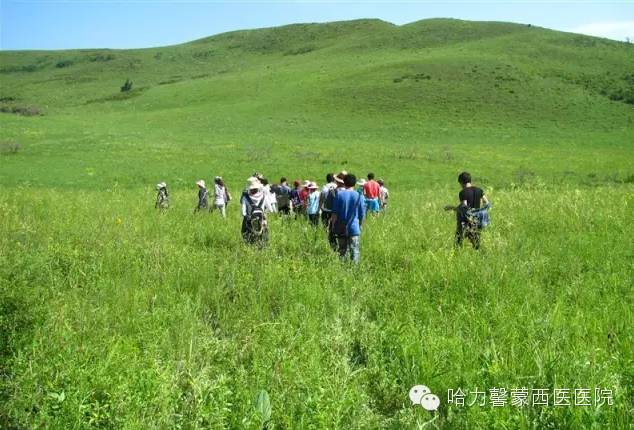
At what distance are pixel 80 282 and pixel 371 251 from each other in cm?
457

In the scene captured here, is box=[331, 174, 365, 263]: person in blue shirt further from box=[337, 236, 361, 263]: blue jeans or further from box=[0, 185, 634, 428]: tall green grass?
box=[0, 185, 634, 428]: tall green grass

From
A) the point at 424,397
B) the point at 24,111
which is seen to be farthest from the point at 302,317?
the point at 24,111

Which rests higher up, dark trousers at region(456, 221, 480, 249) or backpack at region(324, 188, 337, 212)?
backpack at region(324, 188, 337, 212)

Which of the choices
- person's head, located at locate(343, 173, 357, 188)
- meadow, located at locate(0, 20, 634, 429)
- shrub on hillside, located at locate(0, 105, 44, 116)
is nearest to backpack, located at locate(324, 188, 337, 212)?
meadow, located at locate(0, 20, 634, 429)

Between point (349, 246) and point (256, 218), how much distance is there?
6.13 feet

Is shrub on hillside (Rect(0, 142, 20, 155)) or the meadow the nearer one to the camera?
the meadow

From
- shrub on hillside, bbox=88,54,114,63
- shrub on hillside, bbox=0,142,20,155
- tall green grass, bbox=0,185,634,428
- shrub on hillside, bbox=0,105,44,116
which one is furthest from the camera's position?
shrub on hillside, bbox=88,54,114,63

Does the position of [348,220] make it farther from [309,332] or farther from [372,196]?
[372,196]

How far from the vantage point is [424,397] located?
4211mm

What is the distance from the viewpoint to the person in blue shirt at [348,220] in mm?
8789

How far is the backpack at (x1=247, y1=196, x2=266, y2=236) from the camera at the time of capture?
31.4 feet

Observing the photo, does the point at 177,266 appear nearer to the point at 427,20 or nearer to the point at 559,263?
the point at 559,263

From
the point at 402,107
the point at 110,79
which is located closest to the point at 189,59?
the point at 110,79

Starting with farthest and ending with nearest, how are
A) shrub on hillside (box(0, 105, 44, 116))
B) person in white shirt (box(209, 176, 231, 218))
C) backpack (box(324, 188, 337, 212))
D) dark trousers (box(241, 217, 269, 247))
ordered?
shrub on hillside (box(0, 105, 44, 116)) < person in white shirt (box(209, 176, 231, 218)) < backpack (box(324, 188, 337, 212)) < dark trousers (box(241, 217, 269, 247))
